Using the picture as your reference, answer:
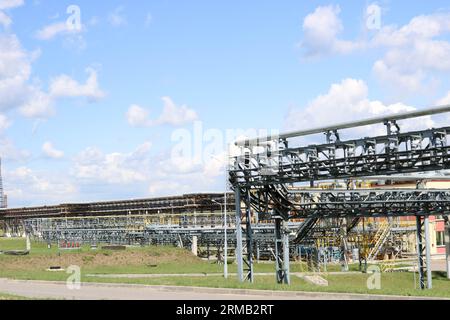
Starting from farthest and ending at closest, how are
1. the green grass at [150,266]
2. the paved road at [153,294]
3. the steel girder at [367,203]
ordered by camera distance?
the green grass at [150,266] < the steel girder at [367,203] < the paved road at [153,294]

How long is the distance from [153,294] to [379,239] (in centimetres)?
4414

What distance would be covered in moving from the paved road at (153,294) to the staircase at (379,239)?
40.5 m

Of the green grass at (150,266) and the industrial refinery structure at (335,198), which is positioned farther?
the green grass at (150,266)

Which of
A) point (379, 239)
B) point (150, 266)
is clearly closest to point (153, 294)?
point (150, 266)

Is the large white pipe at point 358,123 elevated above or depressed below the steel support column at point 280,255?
above

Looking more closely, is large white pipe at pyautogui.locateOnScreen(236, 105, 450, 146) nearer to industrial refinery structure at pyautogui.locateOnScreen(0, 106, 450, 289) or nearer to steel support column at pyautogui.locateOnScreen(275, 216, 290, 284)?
industrial refinery structure at pyautogui.locateOnScreen(0, 106, 450, 289)

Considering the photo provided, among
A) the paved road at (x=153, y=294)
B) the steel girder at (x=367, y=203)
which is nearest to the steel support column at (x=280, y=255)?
the steel girder at (x=367, y=203)

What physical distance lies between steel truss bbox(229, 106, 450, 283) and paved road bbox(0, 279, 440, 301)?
737 centimetres

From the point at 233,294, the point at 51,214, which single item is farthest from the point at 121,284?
the point at 51,214

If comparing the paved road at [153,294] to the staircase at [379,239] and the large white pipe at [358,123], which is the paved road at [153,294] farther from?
the staircase at [379,239]

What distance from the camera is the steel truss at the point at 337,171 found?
29328mm

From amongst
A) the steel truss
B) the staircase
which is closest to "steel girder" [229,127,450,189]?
the steel truss
